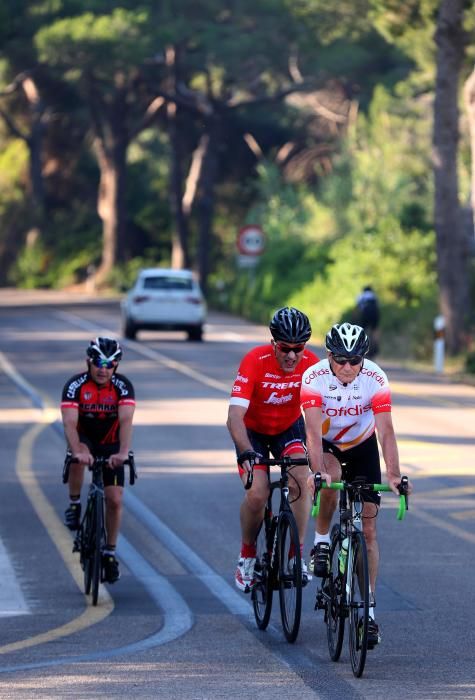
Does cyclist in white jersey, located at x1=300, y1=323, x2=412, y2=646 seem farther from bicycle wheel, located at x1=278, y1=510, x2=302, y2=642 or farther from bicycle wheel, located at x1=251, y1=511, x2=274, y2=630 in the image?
bicycle wheel, located at x1=251, y1=511, x2=274, y2=630

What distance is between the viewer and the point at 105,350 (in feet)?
38.4

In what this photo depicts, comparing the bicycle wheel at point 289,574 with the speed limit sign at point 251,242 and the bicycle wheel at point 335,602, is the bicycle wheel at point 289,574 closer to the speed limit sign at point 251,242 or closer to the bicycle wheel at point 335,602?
the bicycle wheel at point 335,602

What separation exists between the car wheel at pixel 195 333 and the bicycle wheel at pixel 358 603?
33.8 meters

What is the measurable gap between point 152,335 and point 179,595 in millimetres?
34840

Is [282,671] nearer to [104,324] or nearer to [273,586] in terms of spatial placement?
[273,586]

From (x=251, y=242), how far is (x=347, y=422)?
142 ft

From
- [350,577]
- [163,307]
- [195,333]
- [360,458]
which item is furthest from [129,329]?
[350,577]

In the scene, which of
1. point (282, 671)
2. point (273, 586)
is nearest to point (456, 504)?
point (273, 586)

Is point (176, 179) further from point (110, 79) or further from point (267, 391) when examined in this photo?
point (267, 391)

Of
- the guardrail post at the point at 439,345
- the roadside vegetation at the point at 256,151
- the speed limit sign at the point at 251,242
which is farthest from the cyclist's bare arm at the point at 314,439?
the speed limit sign at the point at 251,242

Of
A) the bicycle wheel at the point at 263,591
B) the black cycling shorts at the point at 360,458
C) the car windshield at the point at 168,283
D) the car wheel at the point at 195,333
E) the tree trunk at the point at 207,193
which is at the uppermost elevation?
the tree trunk at the point at 207,193

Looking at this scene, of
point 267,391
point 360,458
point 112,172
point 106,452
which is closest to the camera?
point 360,458

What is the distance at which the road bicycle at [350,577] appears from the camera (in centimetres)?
894

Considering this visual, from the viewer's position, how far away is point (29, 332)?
4684 cm
